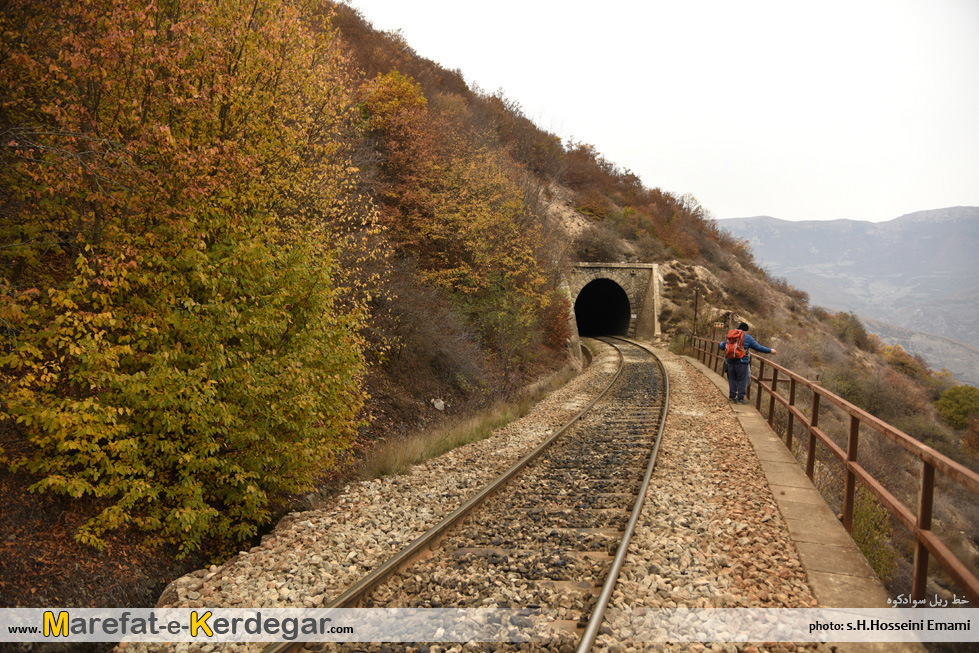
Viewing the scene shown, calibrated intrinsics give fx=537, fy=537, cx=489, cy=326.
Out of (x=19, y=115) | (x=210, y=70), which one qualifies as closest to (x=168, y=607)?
(x=19, y=115)

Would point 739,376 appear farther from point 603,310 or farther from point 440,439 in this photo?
point 603,310

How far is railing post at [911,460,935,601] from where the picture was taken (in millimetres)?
3764

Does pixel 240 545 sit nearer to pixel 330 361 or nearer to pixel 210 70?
pixel 330 361

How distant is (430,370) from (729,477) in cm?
848

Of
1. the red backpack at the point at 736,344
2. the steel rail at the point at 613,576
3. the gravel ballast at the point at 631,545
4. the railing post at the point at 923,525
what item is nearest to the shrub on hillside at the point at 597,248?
the red backpack at the point at 736,344

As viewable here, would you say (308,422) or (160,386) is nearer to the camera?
(160,386)

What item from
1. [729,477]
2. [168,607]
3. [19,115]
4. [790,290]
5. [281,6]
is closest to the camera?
[168,607]

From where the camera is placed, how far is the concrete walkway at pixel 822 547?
431 cm

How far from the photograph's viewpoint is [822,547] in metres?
5.31

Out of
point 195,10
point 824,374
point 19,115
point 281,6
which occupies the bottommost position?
point 824,374

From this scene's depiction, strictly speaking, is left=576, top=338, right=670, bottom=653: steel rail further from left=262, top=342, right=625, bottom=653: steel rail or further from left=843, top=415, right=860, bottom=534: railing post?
left=843, top=415, right=860, bottom=534: railing post

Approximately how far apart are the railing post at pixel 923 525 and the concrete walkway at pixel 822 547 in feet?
1.25

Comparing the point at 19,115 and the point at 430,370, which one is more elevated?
the point at 19,115

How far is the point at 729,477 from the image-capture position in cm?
760
